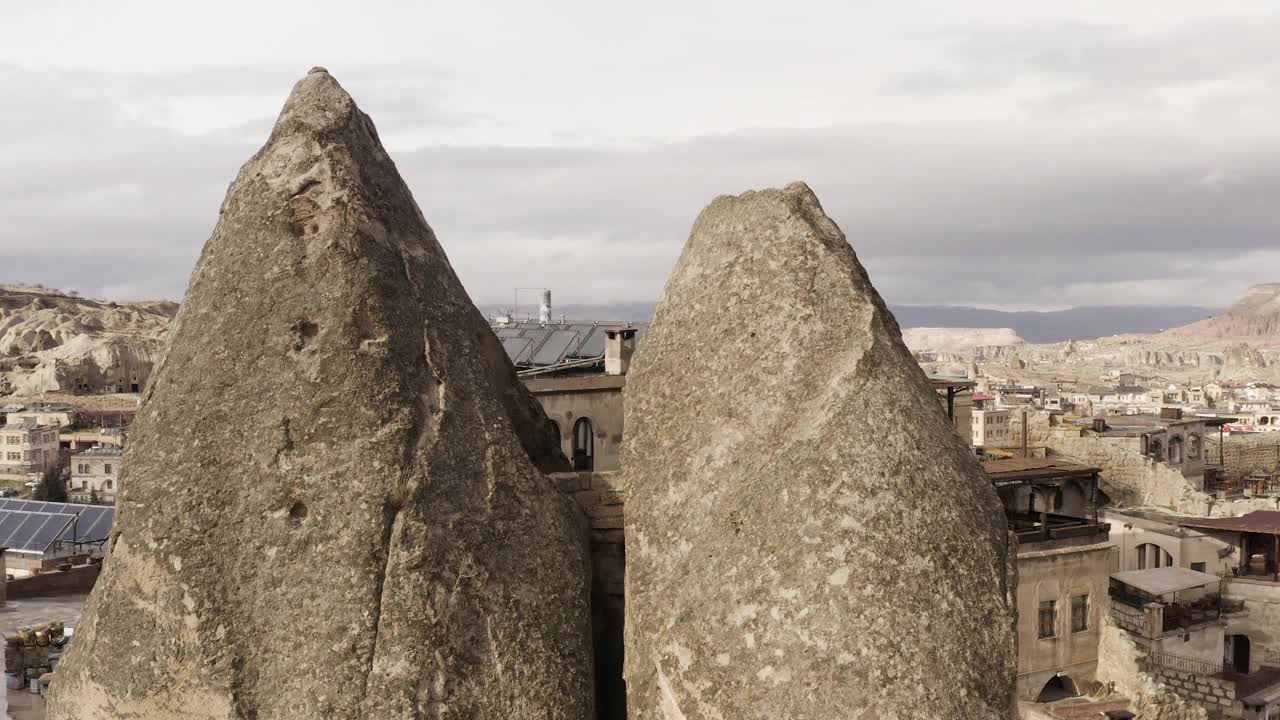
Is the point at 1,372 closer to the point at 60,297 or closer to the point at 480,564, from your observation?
the point at 60,297

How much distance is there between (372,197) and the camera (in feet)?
26.2

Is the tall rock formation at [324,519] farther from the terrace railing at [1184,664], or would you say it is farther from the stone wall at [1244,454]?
Answer: the stone wall at [1244,454]

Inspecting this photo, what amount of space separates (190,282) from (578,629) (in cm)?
353

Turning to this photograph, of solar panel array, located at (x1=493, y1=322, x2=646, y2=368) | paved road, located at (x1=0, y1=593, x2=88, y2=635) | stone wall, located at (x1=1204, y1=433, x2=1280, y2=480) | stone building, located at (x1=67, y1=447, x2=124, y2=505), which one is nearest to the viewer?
paved road, located at (x1=0, y1=593, x2=88, y2=635)

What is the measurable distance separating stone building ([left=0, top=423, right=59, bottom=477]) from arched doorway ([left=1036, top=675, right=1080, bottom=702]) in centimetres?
6603

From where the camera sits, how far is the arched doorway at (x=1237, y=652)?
105 feet

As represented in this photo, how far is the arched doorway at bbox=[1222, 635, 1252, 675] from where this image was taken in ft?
105

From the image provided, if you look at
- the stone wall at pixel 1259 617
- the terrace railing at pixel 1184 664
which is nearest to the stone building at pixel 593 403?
the terrace railing at pixel 1184 664

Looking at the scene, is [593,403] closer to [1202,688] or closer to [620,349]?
[620,349]

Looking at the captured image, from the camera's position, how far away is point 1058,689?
27531 millimetres

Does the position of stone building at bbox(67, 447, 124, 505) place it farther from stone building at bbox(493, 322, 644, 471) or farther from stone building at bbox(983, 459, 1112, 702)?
stone building at bbox(983, 459, 1112, 702)

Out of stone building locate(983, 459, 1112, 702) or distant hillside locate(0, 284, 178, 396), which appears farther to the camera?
distant hillside locate(0, 284, 178, 396)

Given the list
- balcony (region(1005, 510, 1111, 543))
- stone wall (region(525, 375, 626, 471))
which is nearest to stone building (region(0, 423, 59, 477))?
stone wall (region(525, 375, 626, 471))

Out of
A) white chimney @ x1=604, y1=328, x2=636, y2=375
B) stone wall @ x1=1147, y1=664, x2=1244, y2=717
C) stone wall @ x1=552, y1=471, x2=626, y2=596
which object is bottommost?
stone wall @ x1=1147, y1=664, x2=1244, y2=717
